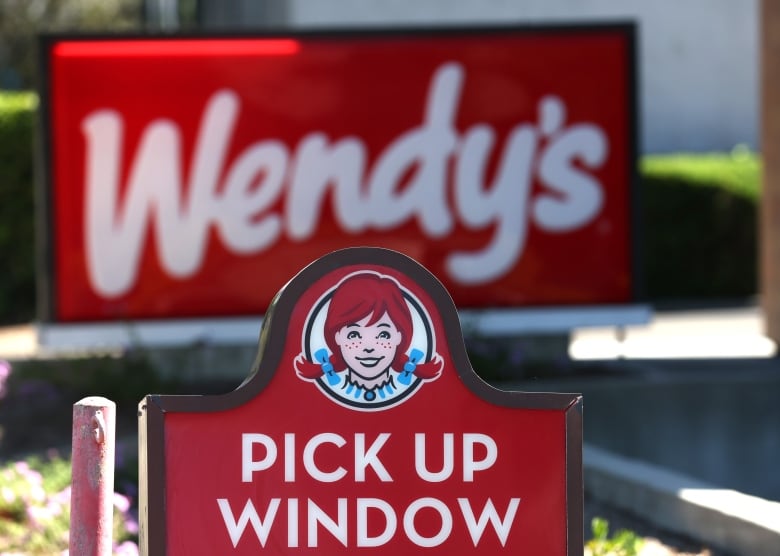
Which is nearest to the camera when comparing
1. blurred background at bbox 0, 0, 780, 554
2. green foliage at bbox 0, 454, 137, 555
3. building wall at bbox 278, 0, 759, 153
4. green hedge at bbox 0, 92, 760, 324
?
green foliage at bbox 0, 454, 137, 555

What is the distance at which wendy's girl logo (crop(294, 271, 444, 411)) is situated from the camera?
4312 mm

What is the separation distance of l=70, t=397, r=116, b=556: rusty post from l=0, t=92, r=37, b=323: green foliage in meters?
14.7

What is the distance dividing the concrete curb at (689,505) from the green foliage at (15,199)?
39.9 feet

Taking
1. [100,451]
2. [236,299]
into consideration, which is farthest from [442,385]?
[236,299]

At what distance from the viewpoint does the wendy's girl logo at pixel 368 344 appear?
4.31 m

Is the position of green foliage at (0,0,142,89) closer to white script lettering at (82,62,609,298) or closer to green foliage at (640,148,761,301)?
Answer: green foliage at (640,148,761,301)

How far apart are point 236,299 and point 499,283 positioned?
2.07 metres

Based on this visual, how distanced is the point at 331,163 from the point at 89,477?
6.96 metres

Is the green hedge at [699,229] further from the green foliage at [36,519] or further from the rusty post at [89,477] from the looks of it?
the rusty post at [89,477]

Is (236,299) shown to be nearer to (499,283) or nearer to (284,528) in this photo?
(499,283)

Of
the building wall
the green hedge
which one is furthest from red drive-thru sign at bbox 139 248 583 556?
the building wall

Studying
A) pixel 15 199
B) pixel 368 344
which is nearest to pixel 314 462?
pixel 368 344

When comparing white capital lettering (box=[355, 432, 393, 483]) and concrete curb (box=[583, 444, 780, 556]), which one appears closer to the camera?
white capital lettering (box=[355, 432, 393, 483])

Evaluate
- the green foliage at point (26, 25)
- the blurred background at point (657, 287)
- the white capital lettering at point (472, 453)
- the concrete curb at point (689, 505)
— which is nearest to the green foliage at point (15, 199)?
the blurred background at point (657, 287)
